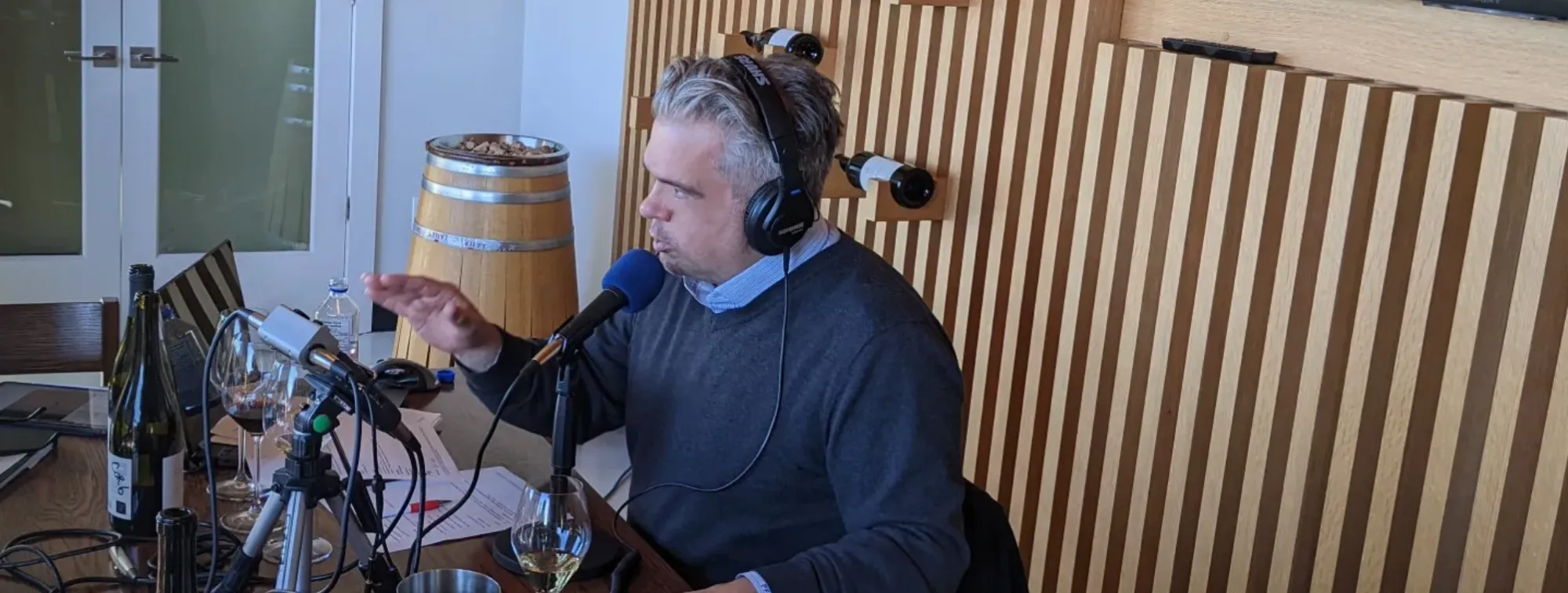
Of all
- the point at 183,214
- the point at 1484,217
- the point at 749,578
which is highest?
the point at 1484,217

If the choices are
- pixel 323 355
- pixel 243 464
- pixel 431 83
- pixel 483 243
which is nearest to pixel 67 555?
pixel 243 464

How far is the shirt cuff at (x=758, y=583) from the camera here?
138cm

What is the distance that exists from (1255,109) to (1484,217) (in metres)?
0.36

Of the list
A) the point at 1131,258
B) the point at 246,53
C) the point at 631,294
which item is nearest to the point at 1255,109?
the point at 1131,258

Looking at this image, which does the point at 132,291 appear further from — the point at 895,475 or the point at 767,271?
the point at 895,475

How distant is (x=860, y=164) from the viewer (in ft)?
8.72

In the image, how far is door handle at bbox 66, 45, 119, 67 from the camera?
4.30 m

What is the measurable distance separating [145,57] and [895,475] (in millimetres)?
3667

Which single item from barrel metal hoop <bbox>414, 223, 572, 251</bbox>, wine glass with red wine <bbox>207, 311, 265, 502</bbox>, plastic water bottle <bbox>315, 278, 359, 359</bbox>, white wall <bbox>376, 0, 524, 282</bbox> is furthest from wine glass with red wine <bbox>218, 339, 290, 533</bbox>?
white wall <bbox>376, 0, 524, 282</bbox>

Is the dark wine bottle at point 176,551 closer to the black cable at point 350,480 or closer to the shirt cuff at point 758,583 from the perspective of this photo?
the black cable at point 350,480

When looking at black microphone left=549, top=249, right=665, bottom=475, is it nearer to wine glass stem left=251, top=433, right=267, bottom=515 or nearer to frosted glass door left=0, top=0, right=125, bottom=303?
wine glass stem left=251, top=433, right=267, bottom=515

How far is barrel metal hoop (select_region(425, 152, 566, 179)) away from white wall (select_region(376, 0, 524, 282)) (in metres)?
1.47

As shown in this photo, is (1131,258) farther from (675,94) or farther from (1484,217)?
(675,94)

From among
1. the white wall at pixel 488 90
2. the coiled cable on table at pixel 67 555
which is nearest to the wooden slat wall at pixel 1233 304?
the coiled cable on table at pixel 67 555
